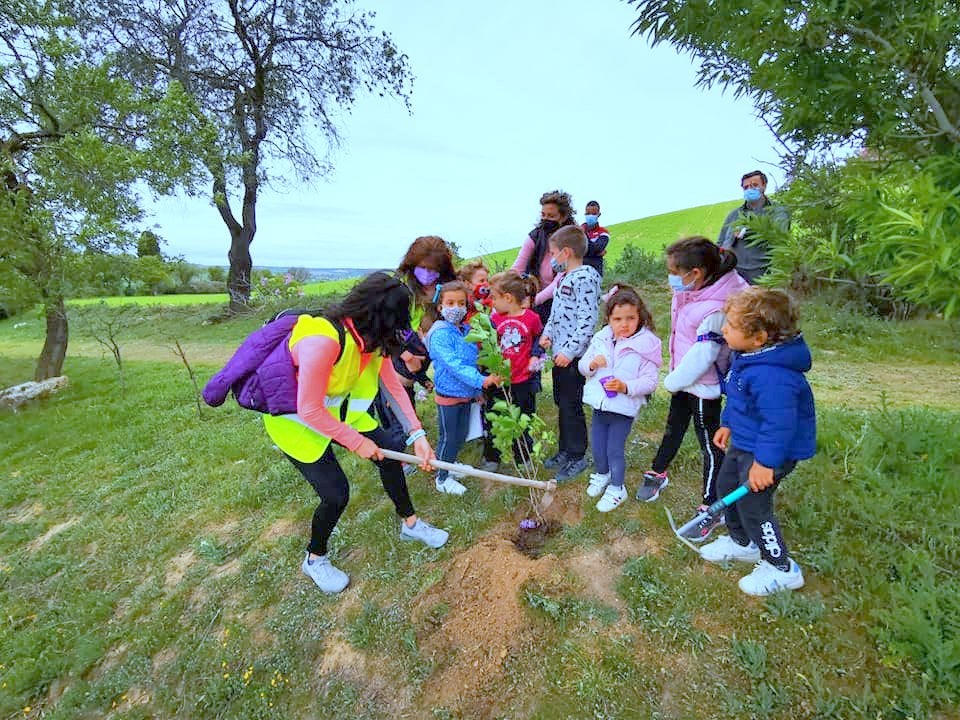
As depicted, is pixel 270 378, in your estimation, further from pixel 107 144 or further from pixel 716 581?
pixel 107 144

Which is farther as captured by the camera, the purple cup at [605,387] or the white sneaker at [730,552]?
the purple cup at [605,387]

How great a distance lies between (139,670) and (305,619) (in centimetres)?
111

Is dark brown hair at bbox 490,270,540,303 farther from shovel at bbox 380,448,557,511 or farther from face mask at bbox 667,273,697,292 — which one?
→ shovel at bbox 380,448,557,511

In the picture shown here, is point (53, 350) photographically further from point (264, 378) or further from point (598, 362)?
point (598, 362)

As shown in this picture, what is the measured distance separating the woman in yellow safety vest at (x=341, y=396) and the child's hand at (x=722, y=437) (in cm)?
157

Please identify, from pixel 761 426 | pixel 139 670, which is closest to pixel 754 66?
pixel 761 426

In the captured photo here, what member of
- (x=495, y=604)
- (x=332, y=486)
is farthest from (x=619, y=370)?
(x=332, y=486)

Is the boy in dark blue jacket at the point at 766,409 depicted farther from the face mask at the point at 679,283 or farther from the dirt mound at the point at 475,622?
the dirt mound at the point at 475,622

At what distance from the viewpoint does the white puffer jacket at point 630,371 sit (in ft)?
10.2

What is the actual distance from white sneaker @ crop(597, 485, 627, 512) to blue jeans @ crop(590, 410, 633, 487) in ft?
0.11

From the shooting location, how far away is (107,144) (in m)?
8.48

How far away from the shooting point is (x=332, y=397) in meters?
2.84

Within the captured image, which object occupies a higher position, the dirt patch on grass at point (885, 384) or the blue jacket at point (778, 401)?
the blue jacket at point (778, 401)

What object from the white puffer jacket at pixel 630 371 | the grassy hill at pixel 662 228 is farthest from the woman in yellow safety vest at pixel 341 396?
the grassy hill at pixel 662 228
